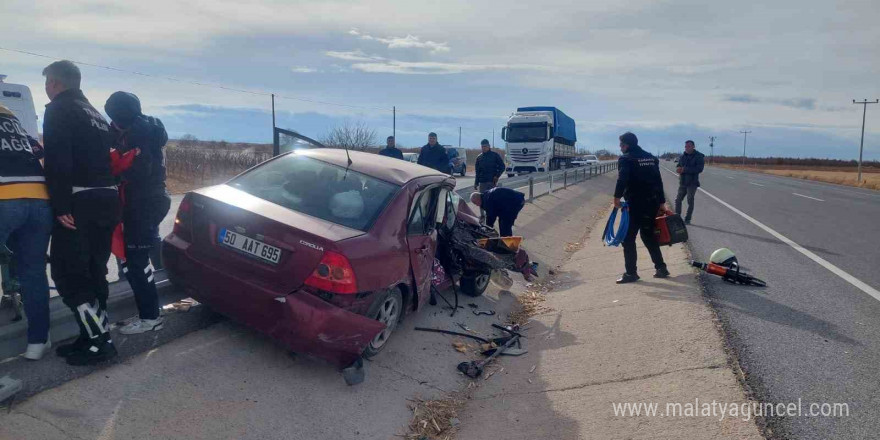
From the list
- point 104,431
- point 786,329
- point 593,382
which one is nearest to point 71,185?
point 104,431

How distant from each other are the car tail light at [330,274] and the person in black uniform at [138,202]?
1309 mm

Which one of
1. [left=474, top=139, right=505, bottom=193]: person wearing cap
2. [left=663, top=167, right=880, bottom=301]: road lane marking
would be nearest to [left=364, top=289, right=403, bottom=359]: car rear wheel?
[left=663, top=167, right=880, bottom=301]: road lane marking

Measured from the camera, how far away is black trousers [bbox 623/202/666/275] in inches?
298

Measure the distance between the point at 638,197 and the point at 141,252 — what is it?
5.75 metres

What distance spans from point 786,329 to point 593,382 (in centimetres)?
208

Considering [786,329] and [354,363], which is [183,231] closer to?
[354,363]

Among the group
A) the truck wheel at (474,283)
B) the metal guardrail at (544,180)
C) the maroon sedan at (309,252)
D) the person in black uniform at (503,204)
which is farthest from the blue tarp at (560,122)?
the maroon sedan at (309,252)

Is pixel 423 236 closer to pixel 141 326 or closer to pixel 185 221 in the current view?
pixel 185 221

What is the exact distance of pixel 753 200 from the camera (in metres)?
20.5

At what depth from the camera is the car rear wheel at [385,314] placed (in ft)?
14.5

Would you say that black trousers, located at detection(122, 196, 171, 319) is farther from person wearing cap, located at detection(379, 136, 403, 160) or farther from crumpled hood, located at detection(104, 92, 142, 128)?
person wearing cap, located at detection(379, 136, 403, 160)

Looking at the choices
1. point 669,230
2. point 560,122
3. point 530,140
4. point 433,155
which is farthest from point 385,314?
point 560,122

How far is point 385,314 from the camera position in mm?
4660

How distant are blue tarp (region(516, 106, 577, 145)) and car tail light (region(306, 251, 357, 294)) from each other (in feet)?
98.1
